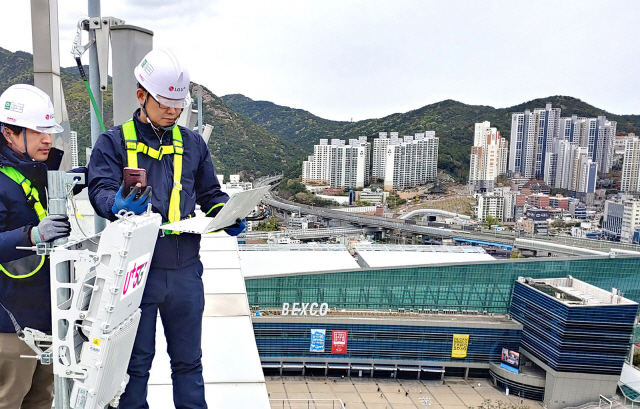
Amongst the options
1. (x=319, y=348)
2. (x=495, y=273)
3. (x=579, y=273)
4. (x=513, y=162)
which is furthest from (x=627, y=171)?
(x=319, y=348)

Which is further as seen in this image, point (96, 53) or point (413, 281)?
point (413, 281)

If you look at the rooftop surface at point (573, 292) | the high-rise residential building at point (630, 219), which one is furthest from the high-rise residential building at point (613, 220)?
the rooftop surface at point (573, 292)

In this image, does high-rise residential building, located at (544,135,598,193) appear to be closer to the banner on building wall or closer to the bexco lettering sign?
the banner on building wall

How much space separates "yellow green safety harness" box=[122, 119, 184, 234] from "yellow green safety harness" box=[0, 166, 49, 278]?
11.6 inches

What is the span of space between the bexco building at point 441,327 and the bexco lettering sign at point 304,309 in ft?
0.09

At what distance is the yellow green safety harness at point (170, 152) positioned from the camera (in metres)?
1.37

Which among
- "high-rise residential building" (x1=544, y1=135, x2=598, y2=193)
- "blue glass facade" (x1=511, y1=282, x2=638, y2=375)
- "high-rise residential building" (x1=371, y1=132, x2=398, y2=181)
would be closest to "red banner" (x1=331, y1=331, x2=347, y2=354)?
"blue glass facade" (x1=511, y1=282, x2=638, y2=375)

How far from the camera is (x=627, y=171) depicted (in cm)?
3856

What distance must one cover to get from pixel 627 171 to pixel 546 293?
106 feet

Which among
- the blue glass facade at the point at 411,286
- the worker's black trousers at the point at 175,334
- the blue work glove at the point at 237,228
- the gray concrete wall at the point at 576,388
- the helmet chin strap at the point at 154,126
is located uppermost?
the helmet chin strap at the point at 154,126

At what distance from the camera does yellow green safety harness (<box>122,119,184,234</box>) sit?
54.0 inches

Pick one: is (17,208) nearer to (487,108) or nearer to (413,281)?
(413,281)

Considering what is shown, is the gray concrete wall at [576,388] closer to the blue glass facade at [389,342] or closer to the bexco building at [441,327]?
the bexco building at [441,327]

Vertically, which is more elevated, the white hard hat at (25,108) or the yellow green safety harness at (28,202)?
the white hard hat at (25,108)
